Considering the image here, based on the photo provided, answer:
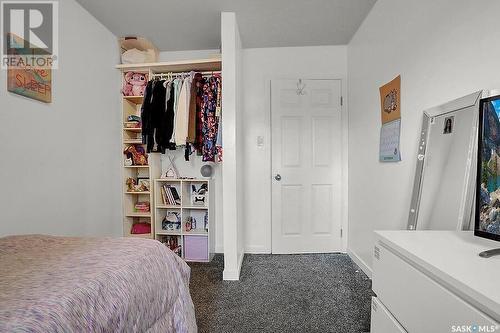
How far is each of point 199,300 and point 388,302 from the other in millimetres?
1387

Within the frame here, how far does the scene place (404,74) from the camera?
1563mm

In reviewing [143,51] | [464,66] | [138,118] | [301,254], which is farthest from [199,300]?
[143,51]

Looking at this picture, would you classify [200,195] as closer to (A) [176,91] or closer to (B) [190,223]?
(B) [190,223]

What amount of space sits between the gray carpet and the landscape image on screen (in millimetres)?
1060

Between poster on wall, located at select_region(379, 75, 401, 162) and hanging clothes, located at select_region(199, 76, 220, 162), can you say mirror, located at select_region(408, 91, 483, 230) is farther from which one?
hanging clothes, located at select_region(199, 76, 220, 162)

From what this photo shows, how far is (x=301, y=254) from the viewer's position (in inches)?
103

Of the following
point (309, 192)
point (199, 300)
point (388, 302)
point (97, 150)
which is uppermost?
point (97, 150)

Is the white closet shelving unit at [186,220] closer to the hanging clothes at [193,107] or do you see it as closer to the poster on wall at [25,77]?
the hanging clothes at [193,107]

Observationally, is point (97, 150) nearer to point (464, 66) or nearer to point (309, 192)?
point (309, 192)

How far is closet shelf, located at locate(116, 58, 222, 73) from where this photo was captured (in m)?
2.37

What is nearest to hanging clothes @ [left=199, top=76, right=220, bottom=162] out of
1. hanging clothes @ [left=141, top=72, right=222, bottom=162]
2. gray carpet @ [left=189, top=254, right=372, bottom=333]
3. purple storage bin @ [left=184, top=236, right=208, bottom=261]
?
hanging clothes @ [left=141, top=72, right=222, bottom=162]

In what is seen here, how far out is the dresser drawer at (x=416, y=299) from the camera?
55 cm

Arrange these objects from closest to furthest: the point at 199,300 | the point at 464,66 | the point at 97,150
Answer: the point at 464,66 → the point at 199,300 → the point at 97,150

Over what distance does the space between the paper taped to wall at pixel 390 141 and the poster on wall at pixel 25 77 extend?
261 centimetres
